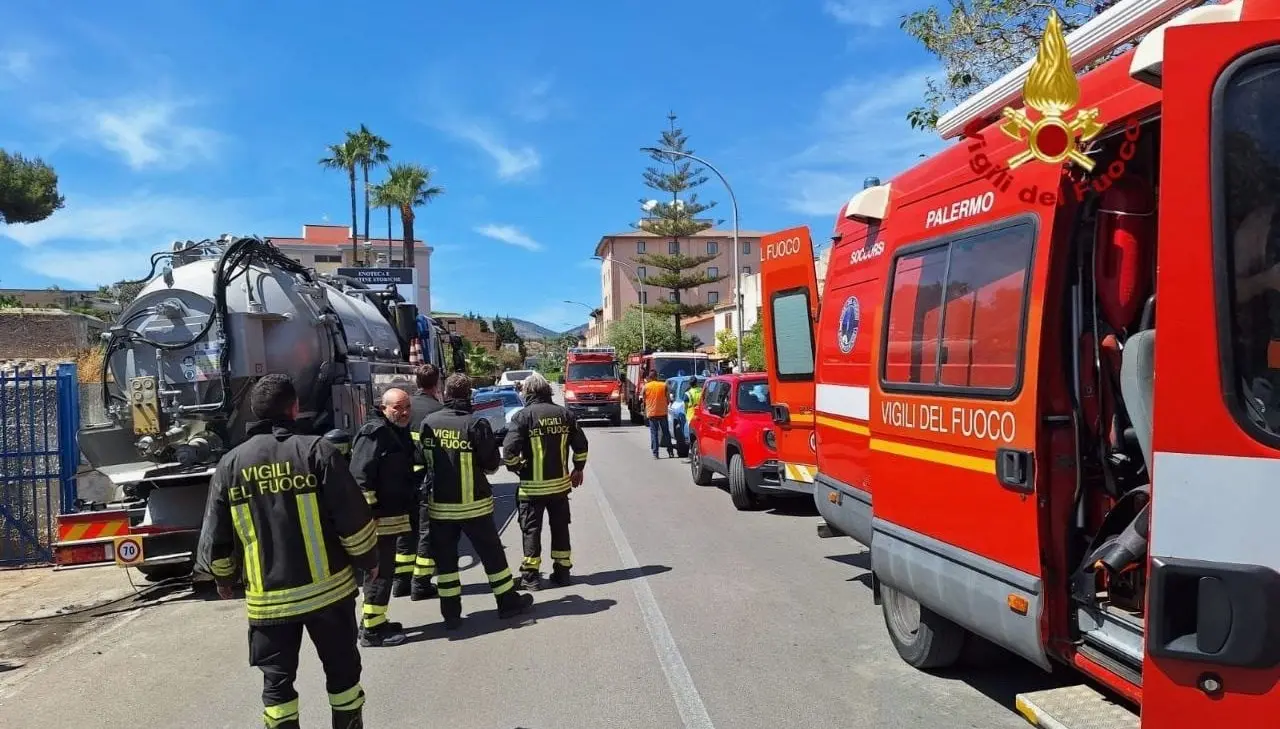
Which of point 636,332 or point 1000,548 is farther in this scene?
point 636,332

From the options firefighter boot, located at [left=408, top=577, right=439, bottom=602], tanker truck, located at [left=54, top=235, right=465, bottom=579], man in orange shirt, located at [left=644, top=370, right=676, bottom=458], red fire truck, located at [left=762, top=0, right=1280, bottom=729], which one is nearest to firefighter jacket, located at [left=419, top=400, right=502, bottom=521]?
firefighter boot, located at [left=408, top=577, right=439, bottom=602]

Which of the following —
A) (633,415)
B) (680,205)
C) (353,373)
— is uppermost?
(680,205)

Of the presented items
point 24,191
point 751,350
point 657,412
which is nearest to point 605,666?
point 657,412

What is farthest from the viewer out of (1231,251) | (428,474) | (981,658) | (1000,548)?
(428,474)

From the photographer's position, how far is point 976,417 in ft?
12.8

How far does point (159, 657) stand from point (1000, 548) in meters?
5.54

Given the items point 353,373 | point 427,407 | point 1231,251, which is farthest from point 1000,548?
point 353,373

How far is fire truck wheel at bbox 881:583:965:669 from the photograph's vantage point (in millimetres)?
4672

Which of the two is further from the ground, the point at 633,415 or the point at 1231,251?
the point at 1231,251

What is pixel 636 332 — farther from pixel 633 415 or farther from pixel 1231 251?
pixel 1231 251

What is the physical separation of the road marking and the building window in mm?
2111

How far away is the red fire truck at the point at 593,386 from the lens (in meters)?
28.1

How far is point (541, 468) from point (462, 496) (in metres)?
1.03

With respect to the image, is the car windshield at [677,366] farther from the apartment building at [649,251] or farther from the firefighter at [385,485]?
the apartment building at [649,251]
